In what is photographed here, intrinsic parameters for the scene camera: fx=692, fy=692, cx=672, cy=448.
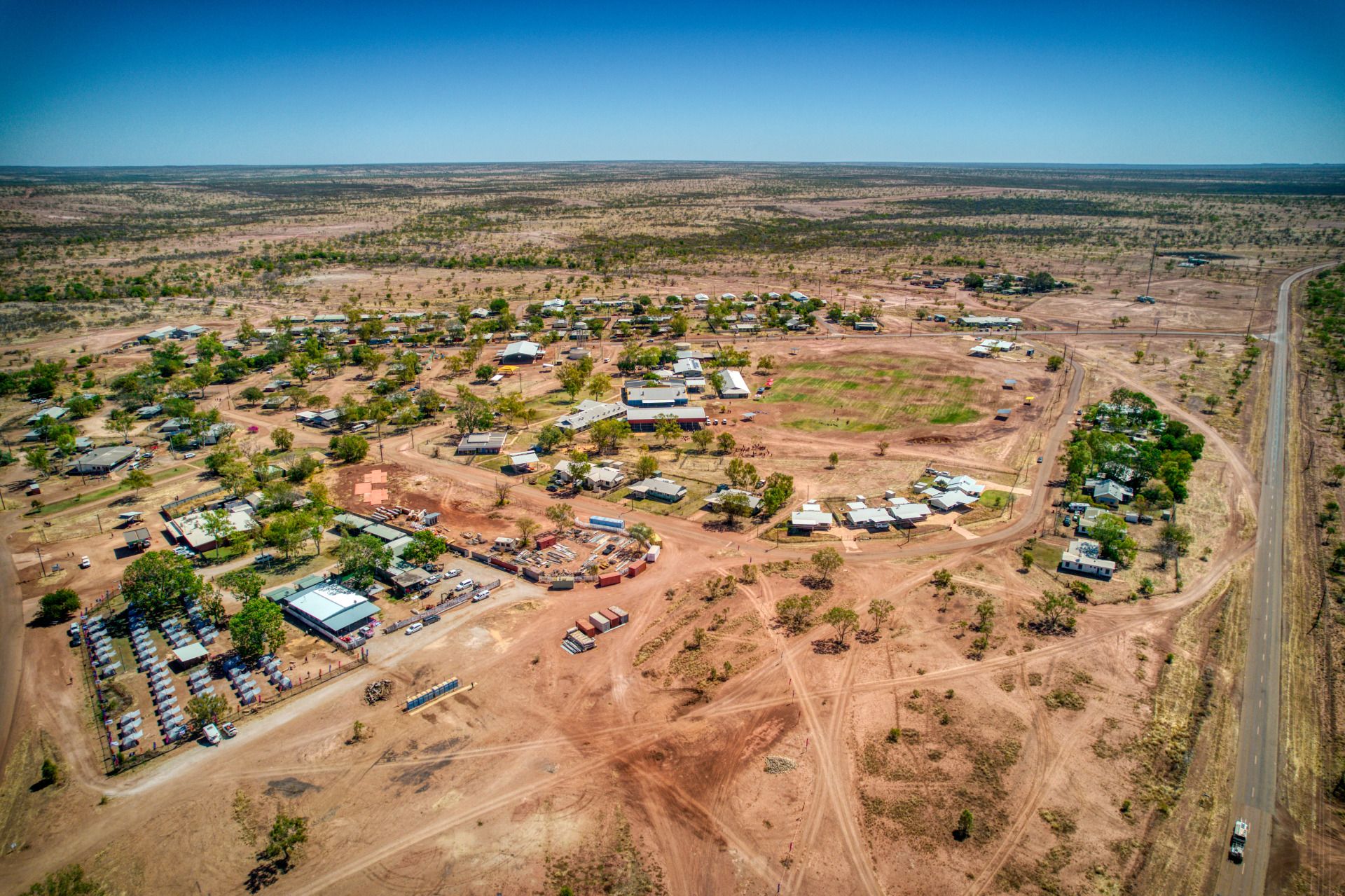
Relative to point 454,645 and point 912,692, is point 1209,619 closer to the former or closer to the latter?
point 912,692

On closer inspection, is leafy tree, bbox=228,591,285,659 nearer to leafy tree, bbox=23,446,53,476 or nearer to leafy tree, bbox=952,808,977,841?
leafy tree, bbox=952,808,977,841

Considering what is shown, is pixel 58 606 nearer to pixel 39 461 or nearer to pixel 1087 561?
pixel 39 461

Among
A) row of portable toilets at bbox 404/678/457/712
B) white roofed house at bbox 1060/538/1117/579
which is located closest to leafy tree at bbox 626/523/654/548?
row of portable toilets at bbox 404/678/457/712

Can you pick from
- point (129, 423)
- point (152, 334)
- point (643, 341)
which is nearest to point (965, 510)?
point (643, 341)

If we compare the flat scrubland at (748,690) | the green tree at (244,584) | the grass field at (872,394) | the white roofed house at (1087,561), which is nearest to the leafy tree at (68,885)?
the flat scrubland at (748,690)

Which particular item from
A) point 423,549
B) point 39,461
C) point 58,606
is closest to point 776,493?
point 423,549
